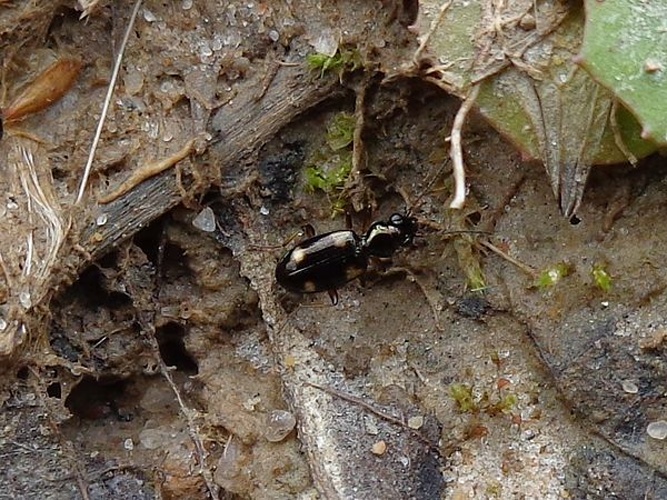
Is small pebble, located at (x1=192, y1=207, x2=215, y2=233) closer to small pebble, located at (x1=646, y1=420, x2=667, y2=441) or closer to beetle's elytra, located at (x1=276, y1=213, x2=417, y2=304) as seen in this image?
beetle's elytra, located at (x1=276, y1=213, x2=417, y2=304)

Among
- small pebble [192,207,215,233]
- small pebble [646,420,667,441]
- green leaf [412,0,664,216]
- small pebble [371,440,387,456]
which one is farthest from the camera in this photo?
small pebble [192,207,215,233]

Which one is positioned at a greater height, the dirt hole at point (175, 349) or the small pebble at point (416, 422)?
the dirt hole at point (175, 349)

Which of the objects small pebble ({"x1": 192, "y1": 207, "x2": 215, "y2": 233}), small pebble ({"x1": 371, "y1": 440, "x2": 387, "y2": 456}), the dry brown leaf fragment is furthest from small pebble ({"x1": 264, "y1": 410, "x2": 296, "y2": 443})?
the dry brown leaf fragment

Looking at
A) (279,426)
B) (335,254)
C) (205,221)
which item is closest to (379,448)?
(279,426)

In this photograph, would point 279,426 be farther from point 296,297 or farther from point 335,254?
point 335,254

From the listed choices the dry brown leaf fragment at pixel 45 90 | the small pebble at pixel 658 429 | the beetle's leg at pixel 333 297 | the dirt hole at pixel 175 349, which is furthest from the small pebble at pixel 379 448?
the dry brown leaf fragment at pixel 45 90

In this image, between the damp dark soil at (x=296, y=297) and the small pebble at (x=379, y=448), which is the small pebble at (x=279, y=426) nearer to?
the damp dark soil at (x=296, y=297)

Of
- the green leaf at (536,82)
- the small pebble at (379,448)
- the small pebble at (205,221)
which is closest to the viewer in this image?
the green leaf at (536,82)
